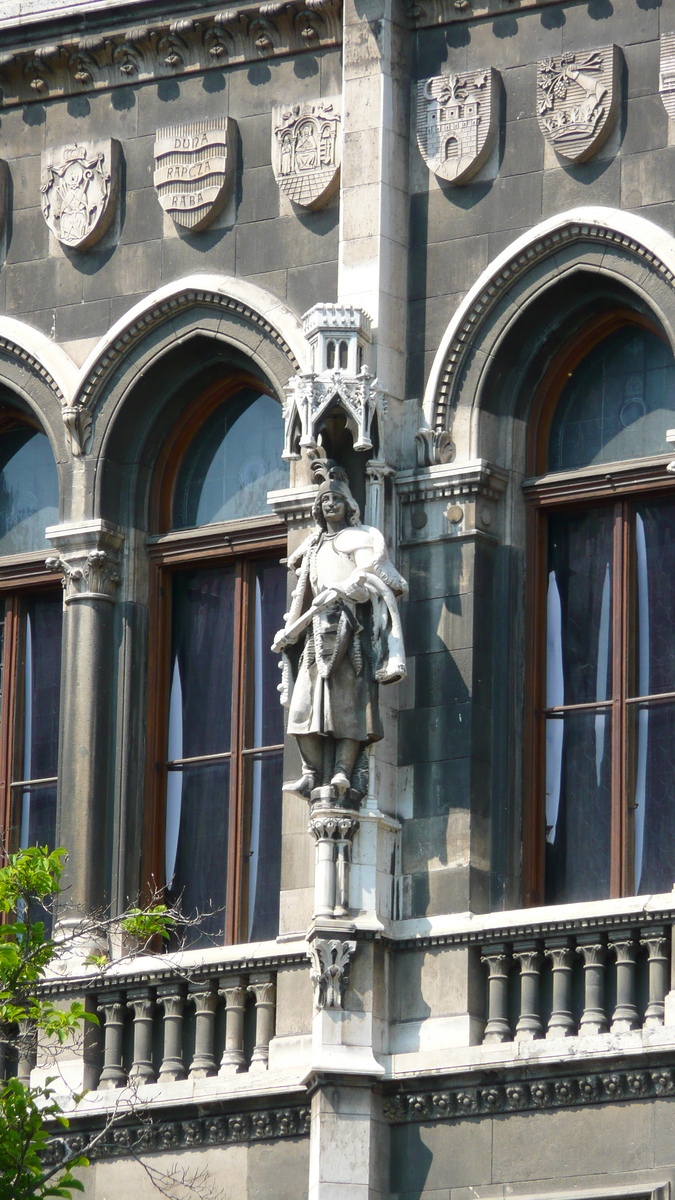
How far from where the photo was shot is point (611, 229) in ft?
86.7

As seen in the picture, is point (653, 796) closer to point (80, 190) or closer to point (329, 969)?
point (329, 969)

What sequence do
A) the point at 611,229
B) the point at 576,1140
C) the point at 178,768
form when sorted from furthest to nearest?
the point at 178,768, the point at 611,229, the point at 576,1140

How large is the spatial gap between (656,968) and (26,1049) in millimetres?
4400

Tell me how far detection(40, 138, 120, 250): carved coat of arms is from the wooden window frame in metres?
2.65

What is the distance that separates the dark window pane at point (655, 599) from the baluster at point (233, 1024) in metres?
3.68

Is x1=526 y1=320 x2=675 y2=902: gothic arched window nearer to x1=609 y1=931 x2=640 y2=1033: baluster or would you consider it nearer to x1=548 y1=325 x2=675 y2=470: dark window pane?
x1=548 y1=325 x2=675 y2=470: dark window pane

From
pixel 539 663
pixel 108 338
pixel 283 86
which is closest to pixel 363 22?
pixel 283 86

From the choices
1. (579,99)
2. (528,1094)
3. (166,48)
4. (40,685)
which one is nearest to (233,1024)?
(528,1094)

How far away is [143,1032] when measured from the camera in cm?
2684

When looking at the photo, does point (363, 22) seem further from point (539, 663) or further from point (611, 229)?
point (539, 663)

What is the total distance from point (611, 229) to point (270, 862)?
5.51 metres

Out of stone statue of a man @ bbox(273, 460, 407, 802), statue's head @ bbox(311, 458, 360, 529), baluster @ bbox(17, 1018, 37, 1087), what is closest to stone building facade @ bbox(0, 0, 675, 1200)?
statue's head @ bbox(311, 458, 360, 529)

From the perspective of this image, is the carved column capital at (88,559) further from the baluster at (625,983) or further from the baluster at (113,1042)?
the baluster at (625,983)

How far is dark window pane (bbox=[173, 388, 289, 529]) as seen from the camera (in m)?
28.4
